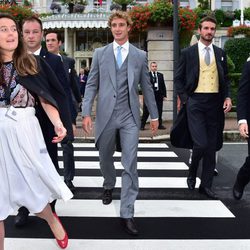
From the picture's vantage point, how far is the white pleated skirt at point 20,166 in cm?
335

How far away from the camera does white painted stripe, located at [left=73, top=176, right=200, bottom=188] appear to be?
637cm

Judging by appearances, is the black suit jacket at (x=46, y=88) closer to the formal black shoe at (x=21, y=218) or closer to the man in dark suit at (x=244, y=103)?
the formal black shoe at (x=21, y=218)

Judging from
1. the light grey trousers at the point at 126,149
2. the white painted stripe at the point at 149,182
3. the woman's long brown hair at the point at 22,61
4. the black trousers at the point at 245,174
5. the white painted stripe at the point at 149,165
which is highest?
the woman's long brown hair at the point at 22,61

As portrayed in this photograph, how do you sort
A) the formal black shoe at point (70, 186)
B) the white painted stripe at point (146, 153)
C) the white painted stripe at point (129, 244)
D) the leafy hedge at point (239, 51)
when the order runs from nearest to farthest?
the white painted stripe at point (129, 244)
the formal black shoe at point (70, 186)
the white painted stripe at point (146, 153)
the leafy hedge at point (239, 51)

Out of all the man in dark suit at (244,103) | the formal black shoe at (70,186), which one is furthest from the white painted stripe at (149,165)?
the man in dark suit at (244,103)

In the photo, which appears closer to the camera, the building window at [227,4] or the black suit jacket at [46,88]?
the black suit jacket at [46,88]

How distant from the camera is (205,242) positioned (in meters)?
Result: 4.03

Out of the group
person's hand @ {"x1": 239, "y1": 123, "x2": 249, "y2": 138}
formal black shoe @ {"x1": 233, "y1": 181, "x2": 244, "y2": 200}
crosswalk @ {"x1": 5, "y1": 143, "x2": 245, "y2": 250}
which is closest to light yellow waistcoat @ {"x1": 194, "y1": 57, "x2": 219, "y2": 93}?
person's hand @ {"x1": 239, "y1": 123, "x2": 249, "y2": 138}

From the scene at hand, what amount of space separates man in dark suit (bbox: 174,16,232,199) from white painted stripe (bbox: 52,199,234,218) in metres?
0.40

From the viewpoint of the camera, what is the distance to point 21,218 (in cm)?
453

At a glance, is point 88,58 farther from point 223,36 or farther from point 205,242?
point 205,242

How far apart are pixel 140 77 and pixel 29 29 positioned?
1.11 metres

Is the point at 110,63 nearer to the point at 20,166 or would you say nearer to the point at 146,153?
the point at 20,166

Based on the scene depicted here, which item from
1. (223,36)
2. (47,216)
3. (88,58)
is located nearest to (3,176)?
(47,216)
